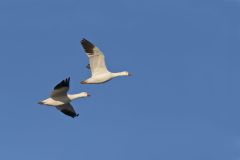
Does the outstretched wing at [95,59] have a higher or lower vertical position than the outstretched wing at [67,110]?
higher

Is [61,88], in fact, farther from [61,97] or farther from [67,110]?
[67,110]

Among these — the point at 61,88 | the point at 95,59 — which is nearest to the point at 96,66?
the point at 95,59

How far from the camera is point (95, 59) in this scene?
119312 millimetres

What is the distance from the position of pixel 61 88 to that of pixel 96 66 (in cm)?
302

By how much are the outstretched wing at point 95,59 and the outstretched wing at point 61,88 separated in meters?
2.36

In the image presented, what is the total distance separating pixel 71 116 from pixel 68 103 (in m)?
1.02

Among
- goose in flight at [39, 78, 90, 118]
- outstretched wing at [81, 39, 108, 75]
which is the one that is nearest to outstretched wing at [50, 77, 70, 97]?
goose in flight at [39, 78, 90, 118]

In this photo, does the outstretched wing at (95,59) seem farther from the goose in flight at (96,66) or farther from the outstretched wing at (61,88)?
the outstretched wing at (61,88)

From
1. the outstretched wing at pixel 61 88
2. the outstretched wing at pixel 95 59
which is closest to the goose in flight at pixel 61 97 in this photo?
the outstretched wing at pixel 61 88

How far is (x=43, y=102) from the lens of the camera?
4680 inches

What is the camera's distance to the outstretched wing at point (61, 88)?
117938 millimetres

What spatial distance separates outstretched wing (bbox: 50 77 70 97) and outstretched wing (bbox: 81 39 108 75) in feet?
7.75

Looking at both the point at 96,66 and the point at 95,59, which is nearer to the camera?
the point at 95,59

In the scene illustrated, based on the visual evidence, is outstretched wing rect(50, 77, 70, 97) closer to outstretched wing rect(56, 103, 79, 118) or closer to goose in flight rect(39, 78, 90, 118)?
goose in flight rect(39, 78, 90, 118)
